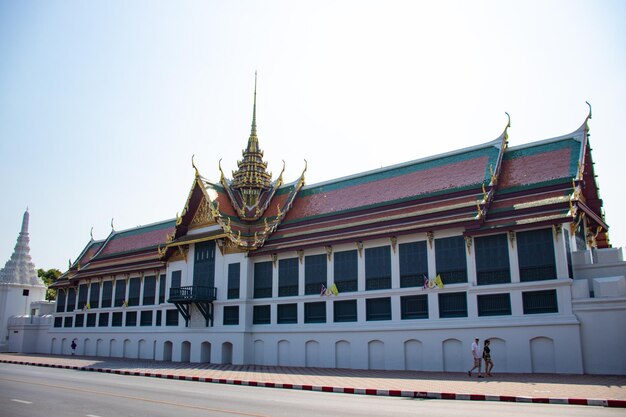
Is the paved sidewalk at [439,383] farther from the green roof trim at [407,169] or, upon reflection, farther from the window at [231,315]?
the green roof trim at [407,169]

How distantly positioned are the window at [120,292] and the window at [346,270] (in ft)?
66.2

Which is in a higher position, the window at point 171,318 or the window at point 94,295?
the window at point 94,295

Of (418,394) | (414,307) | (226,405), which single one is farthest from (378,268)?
(226,405)

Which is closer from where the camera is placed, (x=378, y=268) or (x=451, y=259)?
(x=451, y=259)

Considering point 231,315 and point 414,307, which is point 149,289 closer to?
point 231,315

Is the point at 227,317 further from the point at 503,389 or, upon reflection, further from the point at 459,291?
the point at 503,389

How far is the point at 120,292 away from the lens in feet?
139

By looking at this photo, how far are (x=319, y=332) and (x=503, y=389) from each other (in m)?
13.2

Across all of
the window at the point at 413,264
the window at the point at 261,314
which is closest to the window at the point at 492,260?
the window at the point at 413,264

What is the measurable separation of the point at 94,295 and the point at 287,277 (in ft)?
69.3

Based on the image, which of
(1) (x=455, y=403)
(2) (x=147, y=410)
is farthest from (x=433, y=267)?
(2) (x=147, y=410)

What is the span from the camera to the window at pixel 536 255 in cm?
2253

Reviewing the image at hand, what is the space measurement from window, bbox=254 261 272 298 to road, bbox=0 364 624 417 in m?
14.6

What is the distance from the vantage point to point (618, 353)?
2030 centimetres
